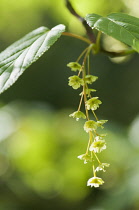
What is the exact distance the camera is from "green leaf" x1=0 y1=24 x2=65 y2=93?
103 centimetres

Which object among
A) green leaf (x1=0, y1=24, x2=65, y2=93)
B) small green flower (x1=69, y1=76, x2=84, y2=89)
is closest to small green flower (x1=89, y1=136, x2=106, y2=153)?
small green flower (x1=69, y1=76, x2=84, y2=89)

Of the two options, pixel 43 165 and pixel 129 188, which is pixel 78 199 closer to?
pixel 43 165

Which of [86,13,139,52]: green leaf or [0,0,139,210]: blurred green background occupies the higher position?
[0,0,139,210]: blurred green background

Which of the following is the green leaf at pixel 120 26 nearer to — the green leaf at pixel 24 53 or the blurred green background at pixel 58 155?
the green leaf at pixel 24 53

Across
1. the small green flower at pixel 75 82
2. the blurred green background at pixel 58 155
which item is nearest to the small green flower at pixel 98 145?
the small green flower at pixel 75 82

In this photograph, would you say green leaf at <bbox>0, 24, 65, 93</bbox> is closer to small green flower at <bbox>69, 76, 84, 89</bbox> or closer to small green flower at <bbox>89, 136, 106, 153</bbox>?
small green flower at <bbox>69, 76, 84, 89</bbox>

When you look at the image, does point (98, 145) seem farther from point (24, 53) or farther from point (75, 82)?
point (24, 53)

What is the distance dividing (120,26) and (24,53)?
0.27 meters

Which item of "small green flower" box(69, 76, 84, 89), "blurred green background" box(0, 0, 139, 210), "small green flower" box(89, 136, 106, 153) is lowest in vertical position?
"small green flower" box(89, 136, 106, 153)

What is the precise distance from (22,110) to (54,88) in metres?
3.25

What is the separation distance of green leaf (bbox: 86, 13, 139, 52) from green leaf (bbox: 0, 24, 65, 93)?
11cm

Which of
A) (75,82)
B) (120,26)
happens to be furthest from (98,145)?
(120,26)

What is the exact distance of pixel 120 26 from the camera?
1014 millimetres

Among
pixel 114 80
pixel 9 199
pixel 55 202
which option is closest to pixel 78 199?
pixel 55 202
